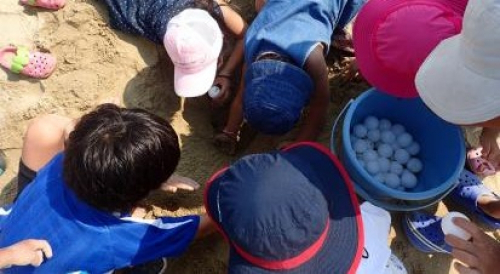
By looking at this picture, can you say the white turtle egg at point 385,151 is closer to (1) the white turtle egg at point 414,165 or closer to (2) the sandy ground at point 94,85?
(1) the white turtle egg at point 414,165

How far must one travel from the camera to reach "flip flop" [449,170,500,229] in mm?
1576

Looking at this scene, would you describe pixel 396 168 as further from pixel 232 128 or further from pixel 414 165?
pixel 232 128

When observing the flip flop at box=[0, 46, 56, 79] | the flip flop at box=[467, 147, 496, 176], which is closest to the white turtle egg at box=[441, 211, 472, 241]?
the flip flop at box=[467, 147, 496, 176]

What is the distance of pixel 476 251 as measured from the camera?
1.19 metres

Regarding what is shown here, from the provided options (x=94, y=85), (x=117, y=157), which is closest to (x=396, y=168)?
(x=117, y=157)

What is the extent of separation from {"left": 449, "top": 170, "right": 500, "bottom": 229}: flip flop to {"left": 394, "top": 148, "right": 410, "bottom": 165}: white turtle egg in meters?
Answer: 0.21

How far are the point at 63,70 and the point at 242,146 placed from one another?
676 millimetres

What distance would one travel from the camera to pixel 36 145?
54.2 inches

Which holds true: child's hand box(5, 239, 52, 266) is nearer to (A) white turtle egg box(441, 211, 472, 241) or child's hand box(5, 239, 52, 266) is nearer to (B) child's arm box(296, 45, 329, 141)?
(B) child's arm box(296, 45, 329, 141)

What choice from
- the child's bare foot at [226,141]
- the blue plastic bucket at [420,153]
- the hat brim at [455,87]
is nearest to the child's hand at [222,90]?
the child's bare foot at [226,141]

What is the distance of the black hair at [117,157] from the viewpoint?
1.04 m

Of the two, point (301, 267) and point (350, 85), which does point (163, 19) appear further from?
point (301, 267)

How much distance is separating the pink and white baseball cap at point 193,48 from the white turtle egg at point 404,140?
630mm

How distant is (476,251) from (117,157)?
88 centimetres
